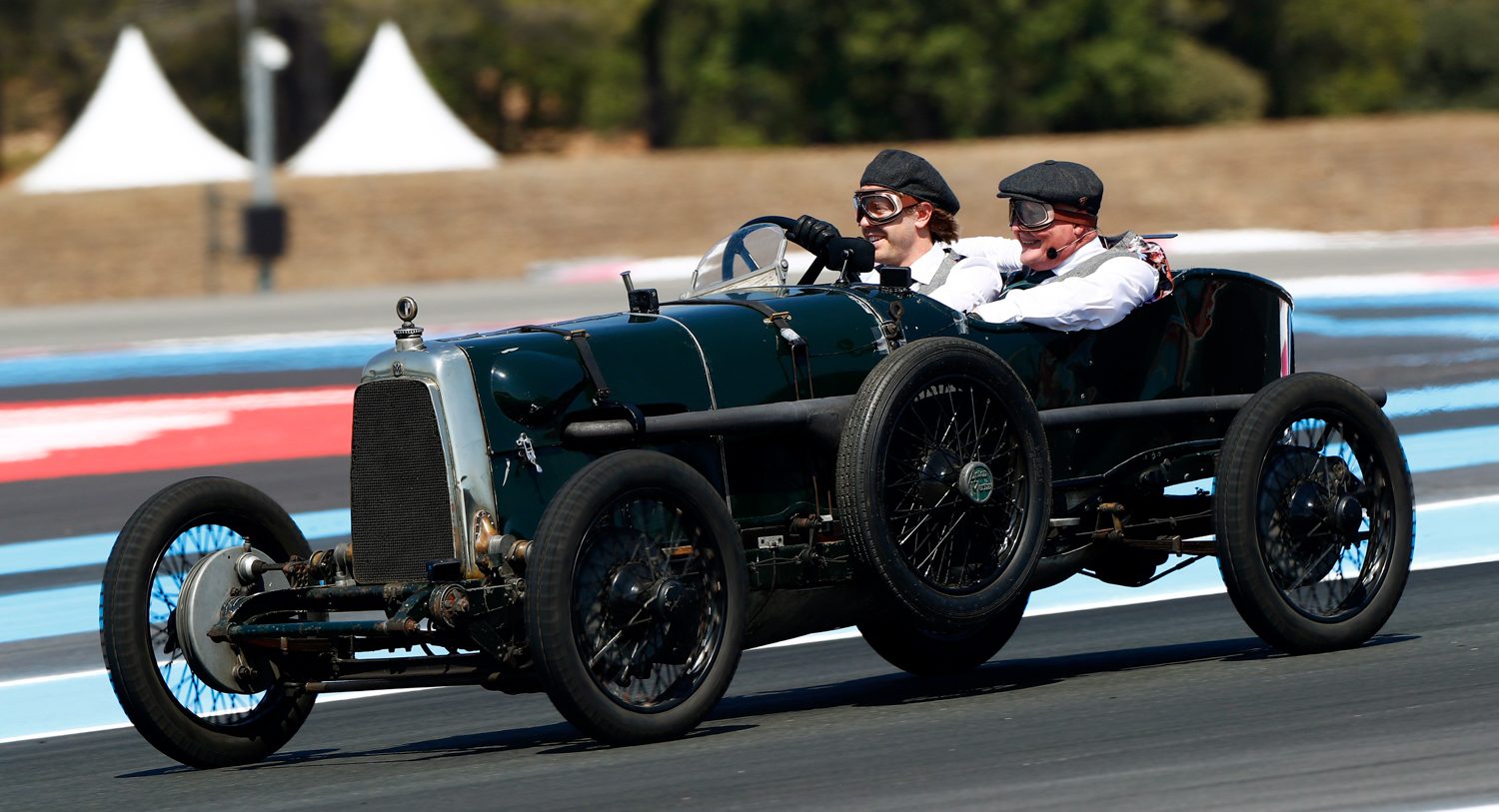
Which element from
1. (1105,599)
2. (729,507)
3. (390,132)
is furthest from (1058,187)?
(390,132)

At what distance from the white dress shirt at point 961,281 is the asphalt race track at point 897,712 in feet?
4.01

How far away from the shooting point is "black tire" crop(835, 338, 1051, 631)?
232 inches

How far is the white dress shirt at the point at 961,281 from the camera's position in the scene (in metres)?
6.77

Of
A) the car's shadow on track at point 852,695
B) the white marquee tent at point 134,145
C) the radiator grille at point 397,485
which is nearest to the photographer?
the radiator grille at point 397,485

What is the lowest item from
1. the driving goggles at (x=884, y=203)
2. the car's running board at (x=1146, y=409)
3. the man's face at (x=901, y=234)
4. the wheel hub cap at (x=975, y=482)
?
the wheel hub cap at (x=975, y=482)

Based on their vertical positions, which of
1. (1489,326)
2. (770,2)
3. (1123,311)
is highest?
(770,2)

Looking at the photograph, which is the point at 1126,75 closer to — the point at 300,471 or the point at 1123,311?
the point at 300,471

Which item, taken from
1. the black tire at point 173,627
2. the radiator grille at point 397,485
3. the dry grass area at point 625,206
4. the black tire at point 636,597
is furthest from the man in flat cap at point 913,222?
the dry grass area at point 625,206

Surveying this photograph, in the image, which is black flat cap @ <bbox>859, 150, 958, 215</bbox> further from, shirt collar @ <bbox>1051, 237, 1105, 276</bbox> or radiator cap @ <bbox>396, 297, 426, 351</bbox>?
radiator cap @ <bbox>396, 297, 426, 351</bbox>

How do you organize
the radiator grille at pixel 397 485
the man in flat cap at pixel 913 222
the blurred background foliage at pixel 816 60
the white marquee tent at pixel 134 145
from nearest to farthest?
1. the radiator grille at pixel 397 485
2. the man in flat cap at pixel 913 222
3. the white marquee tent at pixel 134 145
4. the blurred background foliage at pixel 816 60

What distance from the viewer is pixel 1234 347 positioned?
23.5ft

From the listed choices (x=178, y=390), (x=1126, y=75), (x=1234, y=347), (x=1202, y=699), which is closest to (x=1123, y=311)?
(x=1234, y=347)

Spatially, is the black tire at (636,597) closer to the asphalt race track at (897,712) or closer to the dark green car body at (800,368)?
the asphalt race track at (897,712)

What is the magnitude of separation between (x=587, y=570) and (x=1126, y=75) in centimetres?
5088
